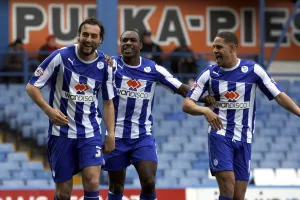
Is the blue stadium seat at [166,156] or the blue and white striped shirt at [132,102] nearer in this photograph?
the blue and white striped shirt at [132,102]

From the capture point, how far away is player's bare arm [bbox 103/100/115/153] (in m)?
9.09

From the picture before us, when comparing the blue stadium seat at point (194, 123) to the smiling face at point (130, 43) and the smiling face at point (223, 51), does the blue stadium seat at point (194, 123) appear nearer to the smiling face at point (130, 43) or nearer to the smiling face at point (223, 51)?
the smiling face at point (130, 43)

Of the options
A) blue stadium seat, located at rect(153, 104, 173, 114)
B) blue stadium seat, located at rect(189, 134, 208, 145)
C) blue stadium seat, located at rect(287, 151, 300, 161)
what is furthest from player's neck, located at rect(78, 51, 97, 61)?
blue stadium seat, located at rect(153, 104, 173, 114)

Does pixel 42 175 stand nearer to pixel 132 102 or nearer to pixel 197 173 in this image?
pixel 197 173

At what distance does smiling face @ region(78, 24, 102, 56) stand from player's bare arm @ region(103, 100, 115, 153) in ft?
2.02

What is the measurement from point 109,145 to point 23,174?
5.75 meters

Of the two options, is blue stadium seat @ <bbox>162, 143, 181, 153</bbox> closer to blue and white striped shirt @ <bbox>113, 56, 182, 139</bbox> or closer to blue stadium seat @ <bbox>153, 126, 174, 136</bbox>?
blue stadium seat @ <bbox>153, 126, 174, 136</bbox>

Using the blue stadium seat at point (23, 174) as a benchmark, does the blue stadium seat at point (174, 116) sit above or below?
above

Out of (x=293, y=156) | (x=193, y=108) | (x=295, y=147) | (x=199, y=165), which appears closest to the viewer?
(x=193, y=108)

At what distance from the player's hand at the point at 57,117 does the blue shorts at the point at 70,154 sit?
0.49m

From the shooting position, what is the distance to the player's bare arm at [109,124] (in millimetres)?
9094

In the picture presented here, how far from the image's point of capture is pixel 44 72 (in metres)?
8.84

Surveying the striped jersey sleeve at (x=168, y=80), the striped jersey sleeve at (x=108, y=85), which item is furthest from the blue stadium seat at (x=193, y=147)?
the striped jersey sleeve at (x=108, y=85)

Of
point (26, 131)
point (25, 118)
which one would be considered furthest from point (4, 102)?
point (26, 131)
